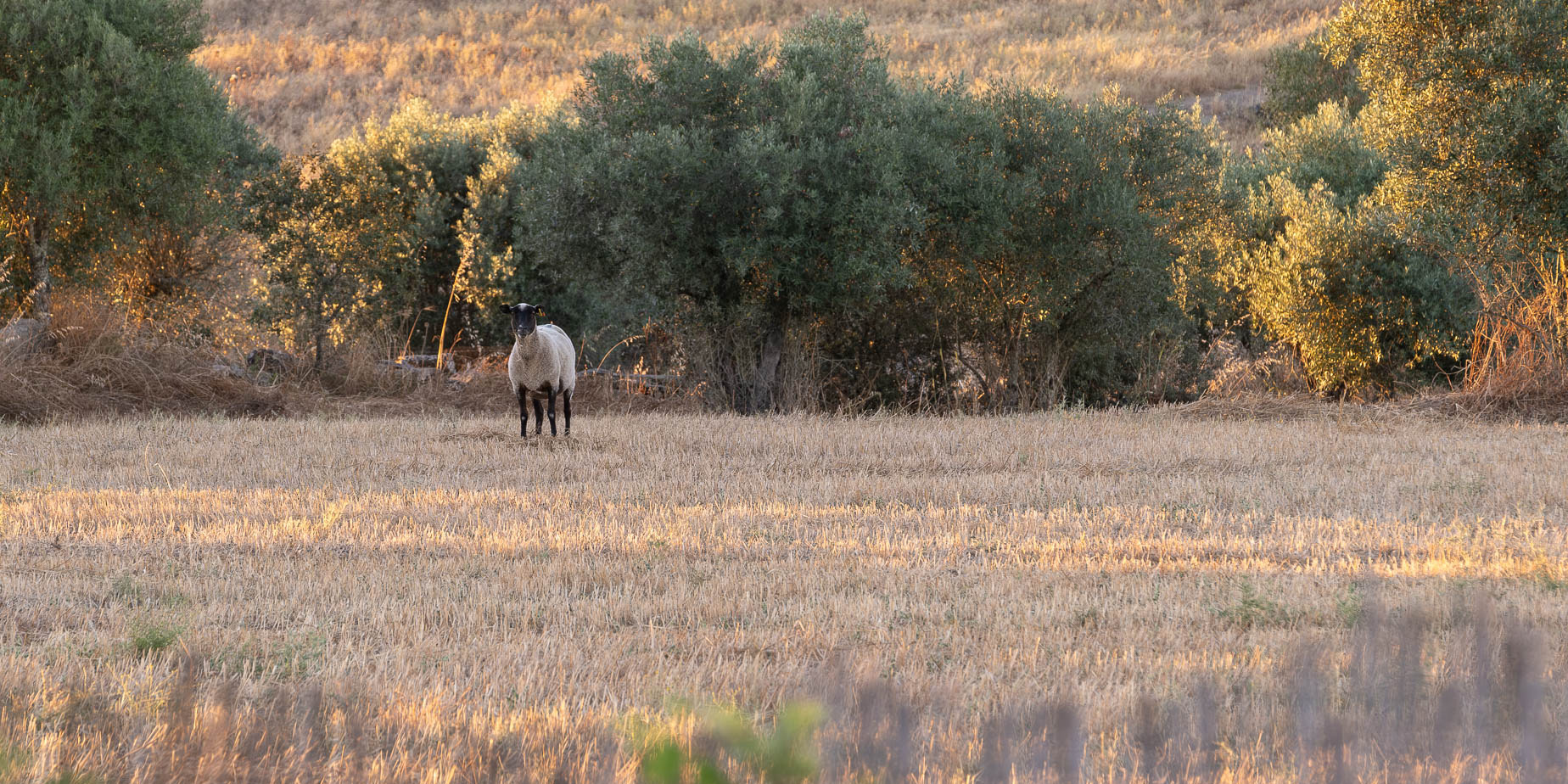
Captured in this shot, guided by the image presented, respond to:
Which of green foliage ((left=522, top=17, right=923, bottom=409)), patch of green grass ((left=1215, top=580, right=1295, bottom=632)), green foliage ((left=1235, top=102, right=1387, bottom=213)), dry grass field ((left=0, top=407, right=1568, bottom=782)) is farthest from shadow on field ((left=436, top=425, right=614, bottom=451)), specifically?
green foliage ((left=1235, top=102, right=1387, bottom=213))

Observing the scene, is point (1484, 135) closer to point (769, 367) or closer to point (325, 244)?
point (769, 367)

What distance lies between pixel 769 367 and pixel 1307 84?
32869 millimetres

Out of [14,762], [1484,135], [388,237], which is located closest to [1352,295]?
[1484,135]

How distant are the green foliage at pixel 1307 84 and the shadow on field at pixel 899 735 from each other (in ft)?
149

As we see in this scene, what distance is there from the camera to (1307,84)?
47844 millimetres

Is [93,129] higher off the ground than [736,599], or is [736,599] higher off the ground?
[93,129]

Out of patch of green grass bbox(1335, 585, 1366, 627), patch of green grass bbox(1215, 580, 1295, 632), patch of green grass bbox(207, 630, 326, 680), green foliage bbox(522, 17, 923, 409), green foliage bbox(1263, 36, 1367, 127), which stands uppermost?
green foliage bbox(1263, 36, 1367, 127)

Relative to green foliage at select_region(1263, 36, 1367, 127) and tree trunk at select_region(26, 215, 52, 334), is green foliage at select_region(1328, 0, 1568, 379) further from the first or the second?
green foliage at select_region(1263, 36, 1367, 127)

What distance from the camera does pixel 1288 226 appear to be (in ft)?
86.4

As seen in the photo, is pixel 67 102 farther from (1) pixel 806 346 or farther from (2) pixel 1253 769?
(2) pixel 1253 769

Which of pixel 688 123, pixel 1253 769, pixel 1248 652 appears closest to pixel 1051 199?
pixel 688 123

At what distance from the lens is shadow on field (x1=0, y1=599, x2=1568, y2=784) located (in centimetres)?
396

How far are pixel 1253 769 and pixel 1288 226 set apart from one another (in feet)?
78.0

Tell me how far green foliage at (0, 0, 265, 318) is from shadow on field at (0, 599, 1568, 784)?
59.7 feet
